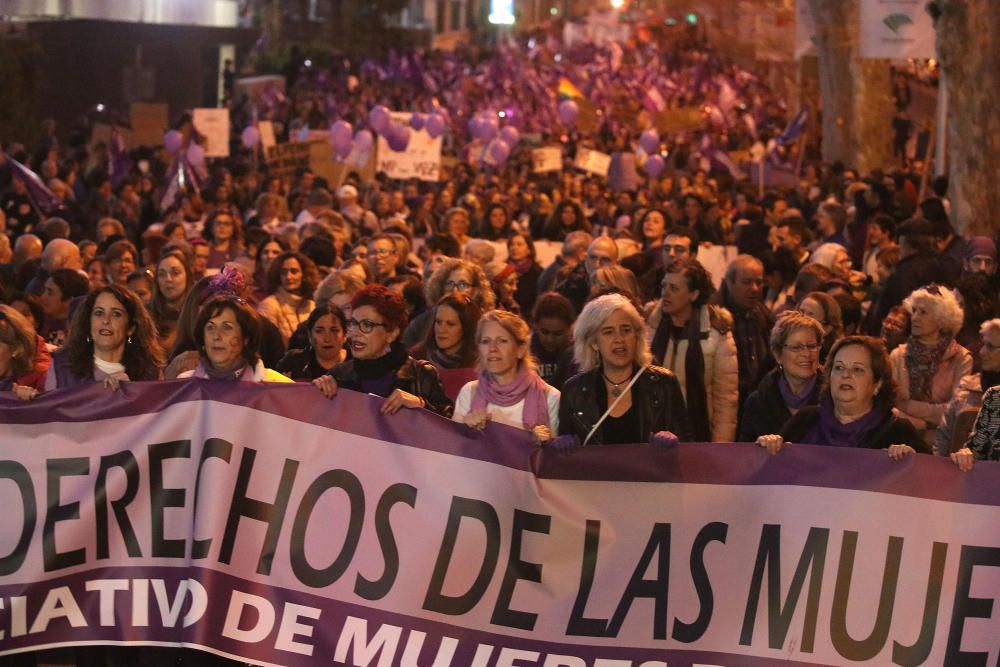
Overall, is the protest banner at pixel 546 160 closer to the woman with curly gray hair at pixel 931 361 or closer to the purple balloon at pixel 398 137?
the purple balloon at pixel 398 137

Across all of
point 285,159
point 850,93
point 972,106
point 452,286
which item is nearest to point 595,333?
point 452,286

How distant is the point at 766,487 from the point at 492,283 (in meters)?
4.89

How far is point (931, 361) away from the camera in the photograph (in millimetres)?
8156

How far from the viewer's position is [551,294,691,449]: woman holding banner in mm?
6738

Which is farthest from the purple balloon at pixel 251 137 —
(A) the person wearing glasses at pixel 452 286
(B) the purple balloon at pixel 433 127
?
(A) the person wearing glasses at pixel 452 286

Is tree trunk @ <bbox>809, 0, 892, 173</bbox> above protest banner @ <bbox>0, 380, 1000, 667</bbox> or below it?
above

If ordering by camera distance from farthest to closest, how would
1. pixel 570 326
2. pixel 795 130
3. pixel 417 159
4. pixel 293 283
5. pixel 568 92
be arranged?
pixel 568 92 → pixel 795 130 → pixel 417 159 → pixel 293 283 → pixel 570 326

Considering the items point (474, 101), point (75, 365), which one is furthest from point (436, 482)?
point (474, 101)

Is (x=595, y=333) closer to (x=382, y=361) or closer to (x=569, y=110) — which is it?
(x=382, y=361)

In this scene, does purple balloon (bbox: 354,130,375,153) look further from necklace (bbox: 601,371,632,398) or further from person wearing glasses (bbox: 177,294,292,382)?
necklace (bbox: 601,371,632,398)

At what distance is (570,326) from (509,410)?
6.02 feet

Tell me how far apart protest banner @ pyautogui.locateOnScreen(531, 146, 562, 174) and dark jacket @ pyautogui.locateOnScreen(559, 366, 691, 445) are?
15836mm

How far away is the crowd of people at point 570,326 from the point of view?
6.77 meters

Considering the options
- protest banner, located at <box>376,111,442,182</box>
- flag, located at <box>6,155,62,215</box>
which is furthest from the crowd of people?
protest banner, located at <box>376,111,442,182</box>
